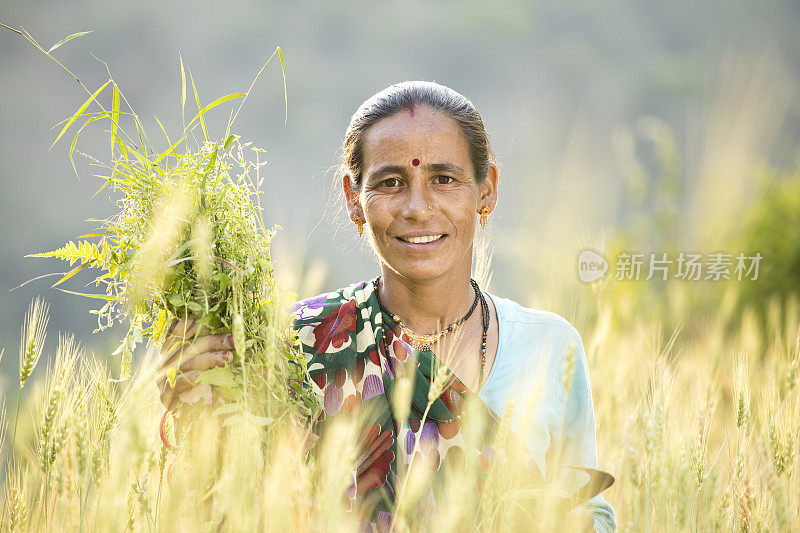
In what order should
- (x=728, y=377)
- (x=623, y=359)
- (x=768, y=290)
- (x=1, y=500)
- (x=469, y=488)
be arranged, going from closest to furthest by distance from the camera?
(x=469, y=488) < (x=1, y=500) < (x=623, y=359) < (x=728, y=377) < (x=768, y=290)

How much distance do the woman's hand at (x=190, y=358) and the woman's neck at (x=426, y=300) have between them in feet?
2.19

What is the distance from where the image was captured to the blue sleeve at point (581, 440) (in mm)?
1693

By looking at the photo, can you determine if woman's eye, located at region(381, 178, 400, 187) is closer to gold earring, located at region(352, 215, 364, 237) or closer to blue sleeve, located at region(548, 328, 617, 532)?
gold earring, located at region(352, 215, 364, 237)

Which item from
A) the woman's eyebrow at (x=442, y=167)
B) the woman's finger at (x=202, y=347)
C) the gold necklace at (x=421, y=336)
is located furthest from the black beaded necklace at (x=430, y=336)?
the woman's finger at (x=202, y=347)

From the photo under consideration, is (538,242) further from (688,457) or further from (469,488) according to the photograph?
(469,488)

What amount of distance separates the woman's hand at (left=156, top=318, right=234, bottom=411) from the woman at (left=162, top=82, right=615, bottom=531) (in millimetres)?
405

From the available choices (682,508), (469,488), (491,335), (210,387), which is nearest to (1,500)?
(210,387)

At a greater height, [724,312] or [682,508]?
[724,312]

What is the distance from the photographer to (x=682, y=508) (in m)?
1.29

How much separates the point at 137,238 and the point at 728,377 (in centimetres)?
342

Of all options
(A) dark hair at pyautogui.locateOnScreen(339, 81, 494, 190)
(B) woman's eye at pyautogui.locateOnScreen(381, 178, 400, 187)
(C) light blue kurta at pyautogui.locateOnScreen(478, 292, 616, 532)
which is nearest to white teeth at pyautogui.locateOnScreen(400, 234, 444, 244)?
(B) woman's eye at pyautogui.locateOnScreen(381, 178, 400, 187)

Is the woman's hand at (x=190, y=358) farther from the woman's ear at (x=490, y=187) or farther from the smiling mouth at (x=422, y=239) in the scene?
the woman's ear at (x=490, y=187)

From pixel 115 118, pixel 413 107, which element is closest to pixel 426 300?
pixel 413 107

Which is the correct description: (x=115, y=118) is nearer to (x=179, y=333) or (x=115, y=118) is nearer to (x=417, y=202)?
(x=179, y=333)
